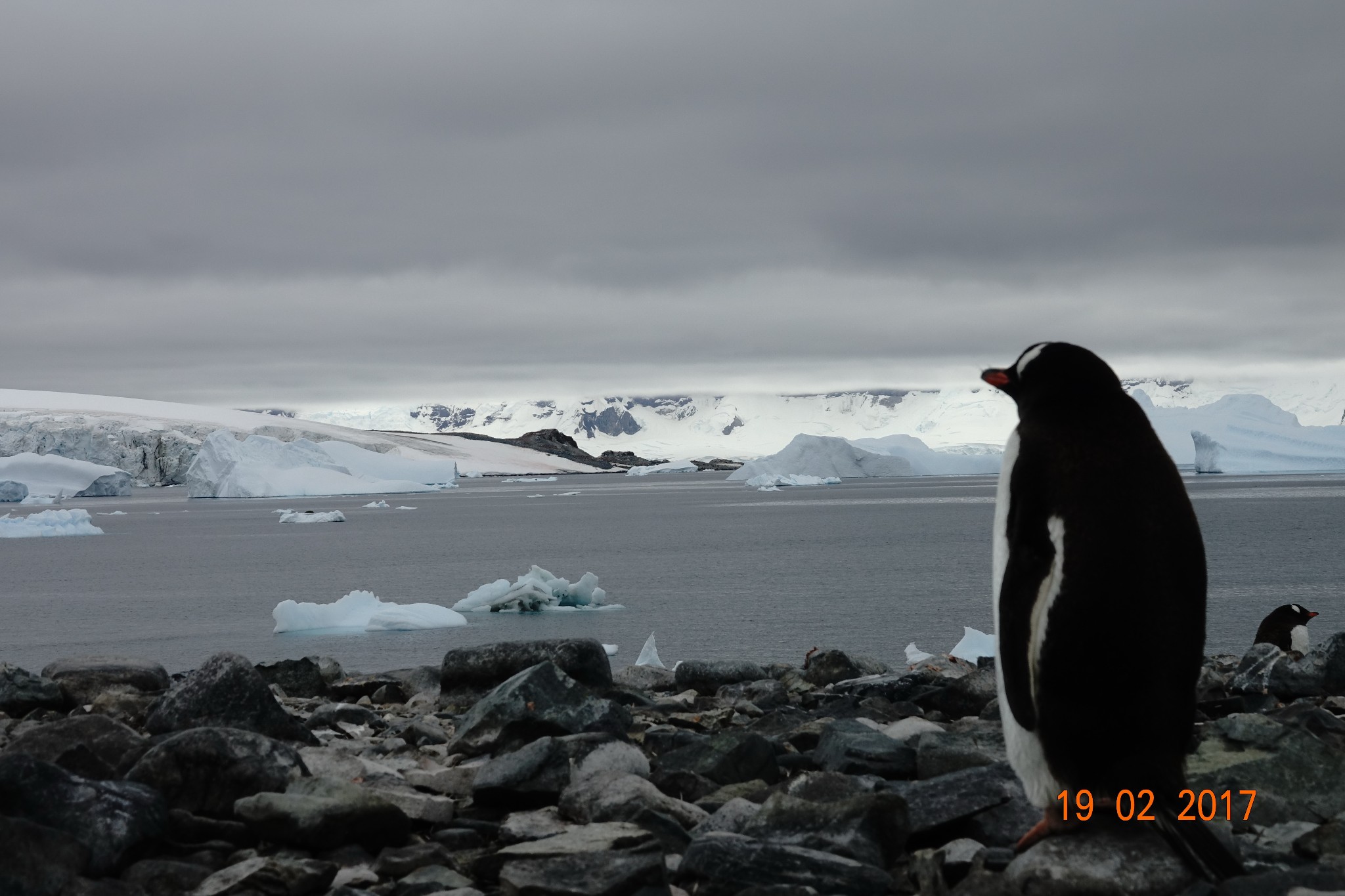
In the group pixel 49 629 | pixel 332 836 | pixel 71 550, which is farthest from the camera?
pixel 71 550

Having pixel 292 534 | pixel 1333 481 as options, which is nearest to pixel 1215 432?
pixel 1333 481

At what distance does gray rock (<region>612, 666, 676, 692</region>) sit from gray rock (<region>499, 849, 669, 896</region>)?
518cm

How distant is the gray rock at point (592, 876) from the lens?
3043 mm

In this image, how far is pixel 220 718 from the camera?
5184mm

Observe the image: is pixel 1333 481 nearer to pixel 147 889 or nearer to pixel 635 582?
pixel 635 582

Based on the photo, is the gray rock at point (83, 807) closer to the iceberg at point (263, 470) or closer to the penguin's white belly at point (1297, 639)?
the penguin's white belly at point (1297, 639)

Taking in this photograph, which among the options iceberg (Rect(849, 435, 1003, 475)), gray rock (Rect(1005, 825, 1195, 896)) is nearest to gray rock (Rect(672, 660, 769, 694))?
gray rock (Rect(1005, 825, 1195, 896))

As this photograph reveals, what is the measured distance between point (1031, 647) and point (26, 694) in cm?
594

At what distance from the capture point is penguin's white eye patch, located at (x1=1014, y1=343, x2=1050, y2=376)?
3.32 m

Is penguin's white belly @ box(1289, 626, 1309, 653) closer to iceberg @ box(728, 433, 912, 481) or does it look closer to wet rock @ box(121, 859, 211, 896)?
wet rock @ box(121, 859, 211, 896)

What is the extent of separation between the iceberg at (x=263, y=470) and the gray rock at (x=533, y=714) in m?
61.9

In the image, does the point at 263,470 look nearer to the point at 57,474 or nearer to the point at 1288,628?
the point at 57,474

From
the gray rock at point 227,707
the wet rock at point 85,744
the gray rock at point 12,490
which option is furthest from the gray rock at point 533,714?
the gray rock at point 12,490

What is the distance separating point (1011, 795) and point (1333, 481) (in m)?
95.3
